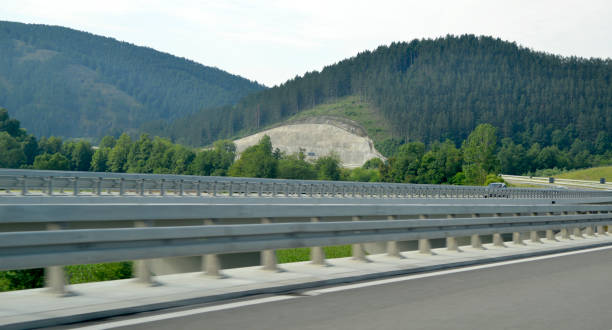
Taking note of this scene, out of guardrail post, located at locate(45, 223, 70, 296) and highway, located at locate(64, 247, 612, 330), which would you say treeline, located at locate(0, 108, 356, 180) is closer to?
highway, located at locate(64, 247, 612, 330)

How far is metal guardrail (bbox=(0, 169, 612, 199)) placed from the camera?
3764cm

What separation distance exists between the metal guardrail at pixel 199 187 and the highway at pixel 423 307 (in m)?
28.5

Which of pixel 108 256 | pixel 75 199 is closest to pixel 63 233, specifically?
pixel 108 256

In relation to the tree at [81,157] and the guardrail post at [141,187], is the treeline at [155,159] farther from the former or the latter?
the guardrail post at [141,187]

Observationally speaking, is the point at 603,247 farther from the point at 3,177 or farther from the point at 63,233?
the point at 3,177

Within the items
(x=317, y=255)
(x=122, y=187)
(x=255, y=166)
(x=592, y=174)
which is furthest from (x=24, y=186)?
(x=592, y=174)

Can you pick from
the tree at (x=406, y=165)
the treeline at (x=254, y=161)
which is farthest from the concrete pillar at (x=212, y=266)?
the tree at (x=406, y=165)

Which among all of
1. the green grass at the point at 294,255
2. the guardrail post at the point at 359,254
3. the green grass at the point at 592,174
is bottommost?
the green grass at the point at 294,255

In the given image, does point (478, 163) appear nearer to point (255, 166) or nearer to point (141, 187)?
point (255, 166)

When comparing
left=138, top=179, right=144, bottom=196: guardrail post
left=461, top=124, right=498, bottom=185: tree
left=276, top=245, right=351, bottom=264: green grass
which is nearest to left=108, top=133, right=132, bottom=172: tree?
A: left=461, top=124, right=498, bottom=185: tree

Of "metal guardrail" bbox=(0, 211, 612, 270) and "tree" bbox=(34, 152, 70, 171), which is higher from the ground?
"tree" bbox=(34, 152, 70, 171)

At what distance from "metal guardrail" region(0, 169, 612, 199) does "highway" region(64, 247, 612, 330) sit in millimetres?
28533

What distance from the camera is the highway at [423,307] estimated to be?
22.1 feet

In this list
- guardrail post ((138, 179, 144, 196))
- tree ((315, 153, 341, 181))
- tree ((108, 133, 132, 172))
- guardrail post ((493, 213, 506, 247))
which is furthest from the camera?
tree ((108, 133, 132, 172))
